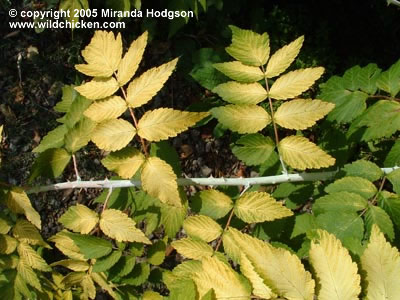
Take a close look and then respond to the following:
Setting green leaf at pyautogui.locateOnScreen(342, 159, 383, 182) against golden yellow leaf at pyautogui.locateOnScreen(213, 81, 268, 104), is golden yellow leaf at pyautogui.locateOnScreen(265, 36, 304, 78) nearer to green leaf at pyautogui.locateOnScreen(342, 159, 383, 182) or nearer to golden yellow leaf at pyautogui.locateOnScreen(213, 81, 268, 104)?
golden yellow leaf at pyautogui.locateOnScreen(213, 81, 268, 104)

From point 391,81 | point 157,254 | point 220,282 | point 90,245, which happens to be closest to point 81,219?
point 90,245

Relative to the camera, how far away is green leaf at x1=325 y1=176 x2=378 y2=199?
1382 mm

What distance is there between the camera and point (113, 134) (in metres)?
1.31

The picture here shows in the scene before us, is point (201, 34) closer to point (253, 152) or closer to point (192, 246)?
point (253, 152)

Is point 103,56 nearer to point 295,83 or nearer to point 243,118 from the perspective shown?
point 243,118

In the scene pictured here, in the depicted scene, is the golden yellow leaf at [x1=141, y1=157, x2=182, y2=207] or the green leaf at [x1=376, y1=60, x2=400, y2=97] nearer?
the golden yellow leaf at [x1=141, y1=157, x2=182, y2=207]

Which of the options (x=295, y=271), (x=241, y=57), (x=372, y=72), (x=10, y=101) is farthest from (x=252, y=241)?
(x=10, y=101)

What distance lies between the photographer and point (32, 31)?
3641 millimetres

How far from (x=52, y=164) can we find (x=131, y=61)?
513 mm

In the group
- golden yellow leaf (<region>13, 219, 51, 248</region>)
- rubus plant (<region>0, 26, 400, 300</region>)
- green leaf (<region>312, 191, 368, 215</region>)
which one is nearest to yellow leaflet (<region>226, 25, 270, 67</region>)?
rubus plant (<region>0, 26, 400, 300</region>)

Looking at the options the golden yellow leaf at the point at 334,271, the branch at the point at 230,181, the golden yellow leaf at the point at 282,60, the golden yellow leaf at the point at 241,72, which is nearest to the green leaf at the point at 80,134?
the branch at the point at 230,181

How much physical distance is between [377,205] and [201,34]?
2.27 m

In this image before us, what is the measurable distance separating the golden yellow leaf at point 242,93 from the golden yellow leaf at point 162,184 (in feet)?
1.03

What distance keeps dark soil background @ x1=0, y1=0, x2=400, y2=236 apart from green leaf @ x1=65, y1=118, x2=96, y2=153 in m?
1.65
